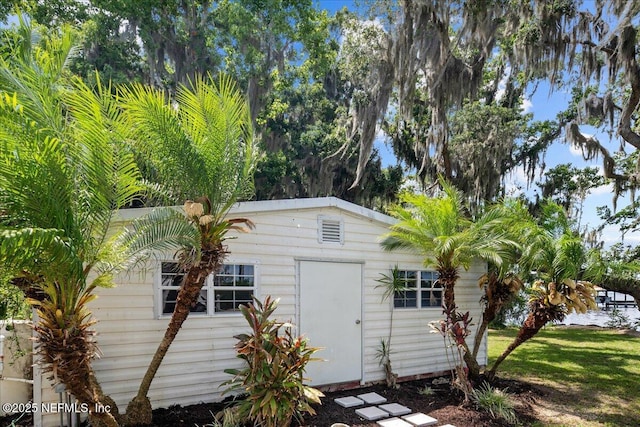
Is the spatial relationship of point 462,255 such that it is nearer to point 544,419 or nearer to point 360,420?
point 544,419

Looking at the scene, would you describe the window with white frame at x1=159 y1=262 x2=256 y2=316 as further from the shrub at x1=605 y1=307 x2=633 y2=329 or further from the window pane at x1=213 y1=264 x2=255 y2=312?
the shrub at x1=605 y1=307 x2=633 y2=329

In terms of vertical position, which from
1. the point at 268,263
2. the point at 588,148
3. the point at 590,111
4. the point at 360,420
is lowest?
the point at 360,420

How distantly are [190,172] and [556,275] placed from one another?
5.77 metres

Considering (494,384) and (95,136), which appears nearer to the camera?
(95,136)

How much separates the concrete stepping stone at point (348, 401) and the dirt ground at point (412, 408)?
0.06 metres

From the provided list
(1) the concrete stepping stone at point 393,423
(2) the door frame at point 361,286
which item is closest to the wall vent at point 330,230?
(2) the door frame at point 361,286

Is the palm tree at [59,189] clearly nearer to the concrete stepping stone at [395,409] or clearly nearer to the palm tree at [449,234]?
the concrete stepping stone at [395,409]

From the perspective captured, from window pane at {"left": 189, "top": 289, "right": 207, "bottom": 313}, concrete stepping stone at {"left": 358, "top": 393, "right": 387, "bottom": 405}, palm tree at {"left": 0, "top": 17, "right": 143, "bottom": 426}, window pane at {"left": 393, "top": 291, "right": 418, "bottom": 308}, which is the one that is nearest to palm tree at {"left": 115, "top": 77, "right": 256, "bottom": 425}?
palm tree at {"left": 0, "top": 17, "right": 143, "bottom": 426}

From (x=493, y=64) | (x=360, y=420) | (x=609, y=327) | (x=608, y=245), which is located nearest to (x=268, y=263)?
(x=360, y=420)

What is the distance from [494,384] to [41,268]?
268 inches

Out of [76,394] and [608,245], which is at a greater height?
[608,245]

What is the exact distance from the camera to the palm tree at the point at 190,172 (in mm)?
4227

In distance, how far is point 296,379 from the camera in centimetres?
466

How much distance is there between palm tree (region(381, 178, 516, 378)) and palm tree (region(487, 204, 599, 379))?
47cm
